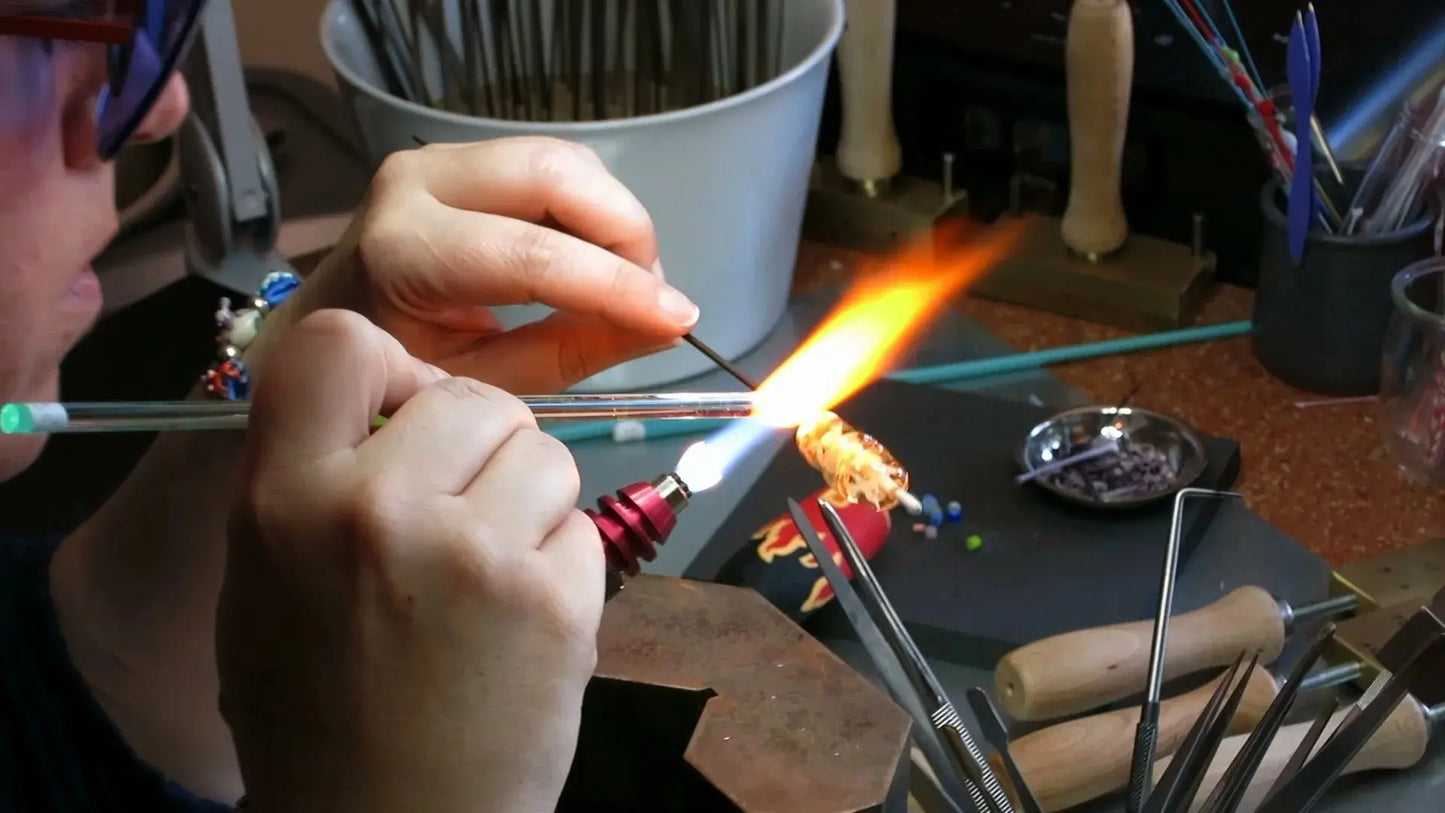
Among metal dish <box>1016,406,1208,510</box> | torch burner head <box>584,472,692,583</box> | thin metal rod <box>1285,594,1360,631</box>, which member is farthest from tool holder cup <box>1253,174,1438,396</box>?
torch burner head <box>584,472,692,583</box>

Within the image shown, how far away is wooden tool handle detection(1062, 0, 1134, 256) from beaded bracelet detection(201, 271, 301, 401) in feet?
1.85

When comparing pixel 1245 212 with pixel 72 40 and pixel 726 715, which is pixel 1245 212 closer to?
pixel 726 715

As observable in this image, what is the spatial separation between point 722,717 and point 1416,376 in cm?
54

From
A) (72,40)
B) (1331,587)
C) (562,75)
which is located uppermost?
(72,40)

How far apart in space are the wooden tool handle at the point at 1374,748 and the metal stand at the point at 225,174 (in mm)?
781

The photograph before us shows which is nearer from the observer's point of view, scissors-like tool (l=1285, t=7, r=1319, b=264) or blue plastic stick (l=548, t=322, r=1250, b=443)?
scissors-like tool (l=1285, t=7, r=1319, b=264)

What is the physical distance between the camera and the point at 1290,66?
848 millimetres

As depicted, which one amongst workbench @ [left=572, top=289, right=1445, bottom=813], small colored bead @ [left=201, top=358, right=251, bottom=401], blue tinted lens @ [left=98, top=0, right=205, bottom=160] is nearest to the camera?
blue tinted lens @ [left=98, top=0, right=205, bottom=160]

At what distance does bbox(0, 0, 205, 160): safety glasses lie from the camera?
20.8 inches

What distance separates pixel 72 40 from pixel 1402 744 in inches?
26.2

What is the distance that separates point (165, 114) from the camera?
2.19ft

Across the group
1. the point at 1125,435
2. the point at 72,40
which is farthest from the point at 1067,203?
the point at 72,40

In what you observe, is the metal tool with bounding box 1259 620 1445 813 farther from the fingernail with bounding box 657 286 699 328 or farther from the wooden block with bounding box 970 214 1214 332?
the wooden block with bounding box 970 214 1214 332

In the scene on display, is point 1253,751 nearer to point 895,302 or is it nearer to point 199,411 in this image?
point 199,411
